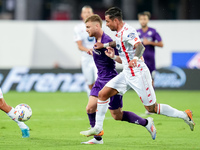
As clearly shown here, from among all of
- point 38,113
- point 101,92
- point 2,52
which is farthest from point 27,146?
point 2,52

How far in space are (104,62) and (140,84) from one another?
73 cm

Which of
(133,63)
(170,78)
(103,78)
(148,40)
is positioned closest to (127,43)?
(133,63)

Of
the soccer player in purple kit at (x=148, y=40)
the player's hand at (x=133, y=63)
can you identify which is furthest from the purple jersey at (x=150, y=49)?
the player's hand at (x=133, y=63)

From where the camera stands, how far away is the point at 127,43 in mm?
7410

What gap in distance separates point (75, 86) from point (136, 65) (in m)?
13.2

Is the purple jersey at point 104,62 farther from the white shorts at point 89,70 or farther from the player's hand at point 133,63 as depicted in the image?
the white shorts at point 89,70

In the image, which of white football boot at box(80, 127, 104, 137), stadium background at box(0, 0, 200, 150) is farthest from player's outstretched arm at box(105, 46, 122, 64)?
stadium background at box(0, 0, 200, 150)

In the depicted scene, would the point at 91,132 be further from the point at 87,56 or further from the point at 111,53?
the point at 87,56

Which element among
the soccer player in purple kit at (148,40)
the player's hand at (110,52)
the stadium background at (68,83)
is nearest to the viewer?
the player's hand at (110,52)

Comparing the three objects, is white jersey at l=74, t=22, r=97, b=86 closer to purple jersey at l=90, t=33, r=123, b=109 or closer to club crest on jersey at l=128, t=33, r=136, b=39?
purple jersey at l=90, t=33, r=123, b=109

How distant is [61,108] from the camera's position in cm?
1369

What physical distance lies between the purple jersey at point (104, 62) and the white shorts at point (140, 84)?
13.1 inches

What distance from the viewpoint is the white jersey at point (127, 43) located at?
7336mm

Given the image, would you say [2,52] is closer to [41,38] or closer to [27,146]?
[41,38]
